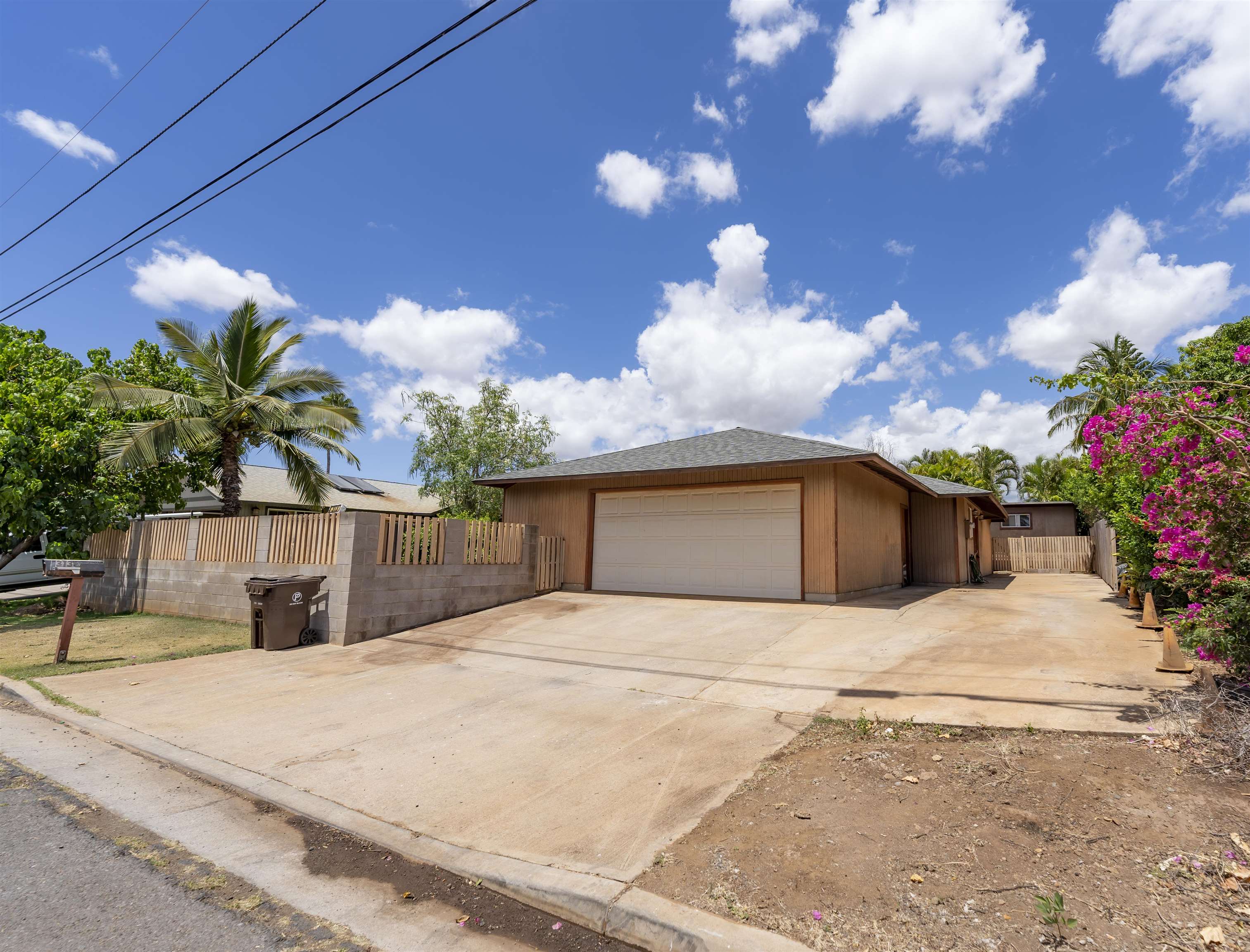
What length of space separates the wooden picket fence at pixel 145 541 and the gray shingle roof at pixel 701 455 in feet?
22.1

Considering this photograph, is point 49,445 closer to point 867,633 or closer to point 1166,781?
point 867,633

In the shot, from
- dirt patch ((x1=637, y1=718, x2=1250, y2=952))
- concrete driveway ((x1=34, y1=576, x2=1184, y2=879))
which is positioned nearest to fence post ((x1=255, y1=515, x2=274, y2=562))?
concrete driveway ((x1=34, y1=576, x2=1184, y2=879))

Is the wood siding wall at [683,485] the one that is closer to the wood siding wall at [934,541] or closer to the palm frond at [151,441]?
the wood siding wall at [934,541]

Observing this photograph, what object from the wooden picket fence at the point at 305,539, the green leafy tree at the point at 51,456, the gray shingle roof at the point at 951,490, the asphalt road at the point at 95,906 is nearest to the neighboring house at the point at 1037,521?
the gray shingle roof at the point at 951,490

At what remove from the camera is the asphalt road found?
9.41 ft

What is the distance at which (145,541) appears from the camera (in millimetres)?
15086

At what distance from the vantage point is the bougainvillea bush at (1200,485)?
5.03 meters

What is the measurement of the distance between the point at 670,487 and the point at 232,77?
34.9 feet

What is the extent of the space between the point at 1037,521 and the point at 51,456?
39.2m

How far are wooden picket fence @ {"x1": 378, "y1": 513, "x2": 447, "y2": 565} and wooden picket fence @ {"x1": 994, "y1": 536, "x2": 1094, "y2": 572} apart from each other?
27.8m

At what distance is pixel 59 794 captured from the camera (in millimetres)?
4590

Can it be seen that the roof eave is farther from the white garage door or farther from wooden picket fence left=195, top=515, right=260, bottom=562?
wooden picket fence left=195, top=515, right=260, bottom=562

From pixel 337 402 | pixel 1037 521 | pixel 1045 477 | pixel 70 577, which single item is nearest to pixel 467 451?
pixel 337 402

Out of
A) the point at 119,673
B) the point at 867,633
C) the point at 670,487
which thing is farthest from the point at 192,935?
the point at 670,487
